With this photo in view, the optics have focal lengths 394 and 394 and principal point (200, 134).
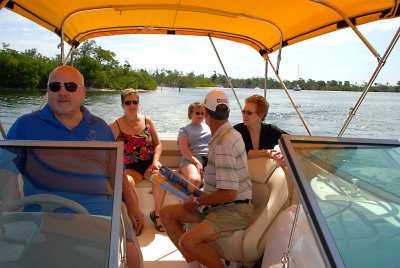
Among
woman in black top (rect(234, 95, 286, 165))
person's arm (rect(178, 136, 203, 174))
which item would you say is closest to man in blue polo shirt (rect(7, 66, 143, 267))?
woman in black top (rect(234, 95, 286, 165))

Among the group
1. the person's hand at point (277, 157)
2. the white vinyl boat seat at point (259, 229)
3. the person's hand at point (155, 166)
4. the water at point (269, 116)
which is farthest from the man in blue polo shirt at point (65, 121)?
the water at point (269, 116)

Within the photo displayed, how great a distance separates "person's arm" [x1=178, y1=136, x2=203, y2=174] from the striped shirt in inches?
55.0

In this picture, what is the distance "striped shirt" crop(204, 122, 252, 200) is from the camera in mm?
2105

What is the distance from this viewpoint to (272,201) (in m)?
2.32

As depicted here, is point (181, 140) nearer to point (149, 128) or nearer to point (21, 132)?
point (149, 128)

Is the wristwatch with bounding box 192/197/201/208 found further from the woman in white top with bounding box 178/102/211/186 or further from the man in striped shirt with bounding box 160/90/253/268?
the woman in white top with bounding box 178/102/211/186

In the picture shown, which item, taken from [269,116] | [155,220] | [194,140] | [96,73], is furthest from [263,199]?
[96,73]

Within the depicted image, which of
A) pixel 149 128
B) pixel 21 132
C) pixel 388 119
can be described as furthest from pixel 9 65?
pixel 21 132

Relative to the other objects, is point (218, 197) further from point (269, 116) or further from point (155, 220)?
point (269, 116)

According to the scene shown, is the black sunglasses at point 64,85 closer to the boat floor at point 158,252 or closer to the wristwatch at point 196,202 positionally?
the wristwatch at point 196,202

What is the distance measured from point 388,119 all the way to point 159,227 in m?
14.9

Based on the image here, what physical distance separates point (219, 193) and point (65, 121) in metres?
0.89

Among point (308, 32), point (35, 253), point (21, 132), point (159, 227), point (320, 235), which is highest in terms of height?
point (308, 32)

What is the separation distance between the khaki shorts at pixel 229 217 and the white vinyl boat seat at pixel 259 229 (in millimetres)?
43
